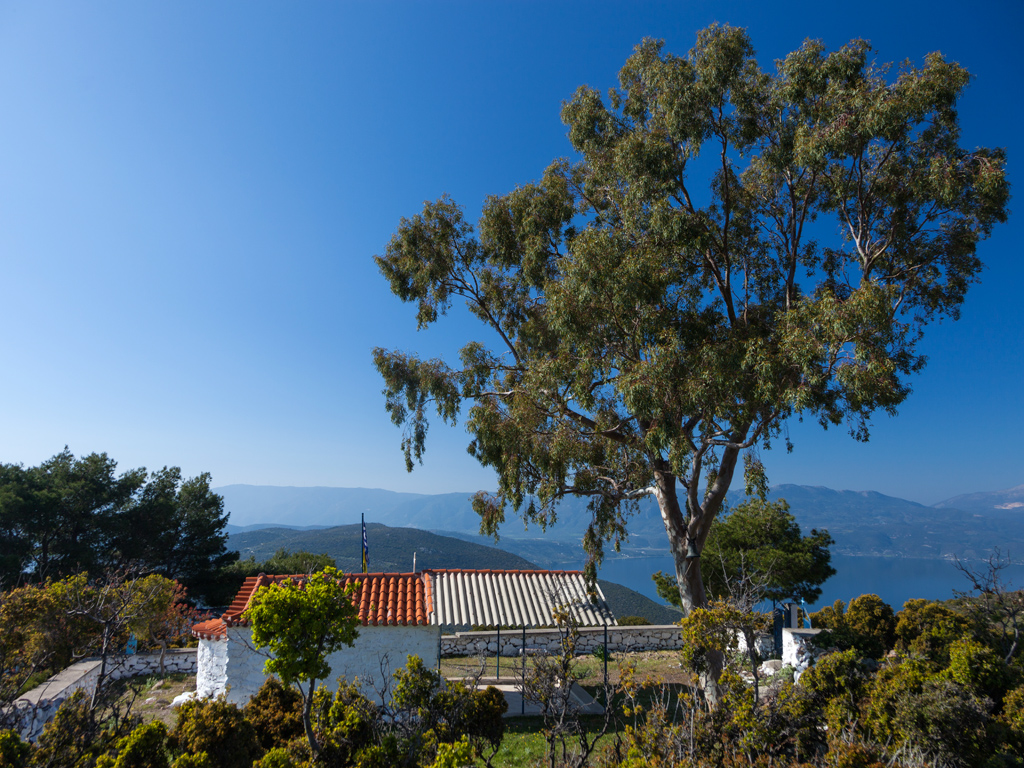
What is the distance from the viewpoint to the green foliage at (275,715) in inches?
269

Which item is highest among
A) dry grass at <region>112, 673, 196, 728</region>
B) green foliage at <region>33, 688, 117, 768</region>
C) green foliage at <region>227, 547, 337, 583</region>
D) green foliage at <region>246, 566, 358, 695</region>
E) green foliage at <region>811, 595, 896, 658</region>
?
green foliage at <region>246, 566, 358, 695</region>

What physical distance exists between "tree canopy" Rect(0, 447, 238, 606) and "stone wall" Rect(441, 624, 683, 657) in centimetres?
1388

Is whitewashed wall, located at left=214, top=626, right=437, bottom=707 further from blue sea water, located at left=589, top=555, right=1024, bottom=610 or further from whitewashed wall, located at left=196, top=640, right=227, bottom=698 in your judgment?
blue sea water, located at left=589, top=555, right=1024, bottom=610

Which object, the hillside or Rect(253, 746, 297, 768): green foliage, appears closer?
Rect(253, 746, 297, 768): green foliage

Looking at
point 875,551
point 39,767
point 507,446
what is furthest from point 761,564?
point 875,551

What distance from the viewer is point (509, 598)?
14.3m

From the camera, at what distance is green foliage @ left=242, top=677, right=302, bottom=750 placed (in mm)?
6820

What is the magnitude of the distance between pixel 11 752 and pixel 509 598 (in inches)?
414

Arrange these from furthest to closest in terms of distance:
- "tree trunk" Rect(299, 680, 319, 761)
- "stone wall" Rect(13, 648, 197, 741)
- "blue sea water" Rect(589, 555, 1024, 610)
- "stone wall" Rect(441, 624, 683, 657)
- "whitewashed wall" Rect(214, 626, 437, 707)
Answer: "blue sea water" Rect(589, 555, 1024, 610), "stone wall" Rect(441, 624, 683, 657), "whitewashed wall" Rect(214, 626, 437, 707), "stone wall" Rect(13, 648, 197, 741), "tree trunk" Rect(299, 680, 319, 761)

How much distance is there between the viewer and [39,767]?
5.39m

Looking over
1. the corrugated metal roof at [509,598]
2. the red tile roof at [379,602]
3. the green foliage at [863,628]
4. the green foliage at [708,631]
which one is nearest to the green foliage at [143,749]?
the red tile roof at [379,602]

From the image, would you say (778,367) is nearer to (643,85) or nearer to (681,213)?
(681,213)

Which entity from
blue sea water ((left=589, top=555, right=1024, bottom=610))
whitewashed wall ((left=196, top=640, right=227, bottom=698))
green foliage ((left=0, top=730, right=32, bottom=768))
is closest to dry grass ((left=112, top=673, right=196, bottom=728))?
whitewashed wall ((left=196, top=640, right=227, bottom=698))

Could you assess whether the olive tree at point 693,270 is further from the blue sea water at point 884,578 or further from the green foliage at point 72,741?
the blue sea water at point 884,578
